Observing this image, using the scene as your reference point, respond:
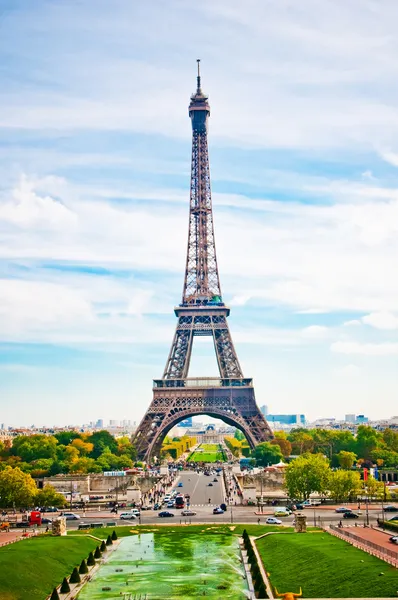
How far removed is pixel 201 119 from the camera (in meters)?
141

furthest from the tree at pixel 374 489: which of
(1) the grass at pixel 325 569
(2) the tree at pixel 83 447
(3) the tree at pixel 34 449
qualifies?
(2) the tree at pixel 83 447

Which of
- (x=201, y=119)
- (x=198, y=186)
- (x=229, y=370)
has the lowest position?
(x=229, y=370)

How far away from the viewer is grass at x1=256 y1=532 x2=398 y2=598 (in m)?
42.8

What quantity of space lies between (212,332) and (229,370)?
302 inches

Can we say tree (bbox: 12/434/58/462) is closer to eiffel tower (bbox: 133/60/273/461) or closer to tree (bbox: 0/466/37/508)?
eiffel tower (bbox: 133/60/273/461)

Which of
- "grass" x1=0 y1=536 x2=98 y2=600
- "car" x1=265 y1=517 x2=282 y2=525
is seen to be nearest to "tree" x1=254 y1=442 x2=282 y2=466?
"car" x1=265 y1=517 x2=282 y2=525

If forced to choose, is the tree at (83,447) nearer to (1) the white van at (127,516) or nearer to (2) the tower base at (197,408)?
(2) the tower base at (197,408)

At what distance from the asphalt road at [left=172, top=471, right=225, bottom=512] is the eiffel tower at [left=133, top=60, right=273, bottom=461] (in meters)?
8.10

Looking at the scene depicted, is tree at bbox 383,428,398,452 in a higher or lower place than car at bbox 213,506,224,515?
higher

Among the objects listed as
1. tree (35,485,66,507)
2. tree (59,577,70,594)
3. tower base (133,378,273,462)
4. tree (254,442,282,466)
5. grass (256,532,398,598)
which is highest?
tower base (133,378,273,462)

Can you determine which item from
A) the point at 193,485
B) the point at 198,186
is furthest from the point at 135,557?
the point at 198,186

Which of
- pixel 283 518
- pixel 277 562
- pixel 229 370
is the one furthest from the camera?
pixel 229 370

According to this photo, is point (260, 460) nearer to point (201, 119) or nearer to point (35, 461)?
point (35, 461)

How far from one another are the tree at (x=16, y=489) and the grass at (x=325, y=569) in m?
34.6
